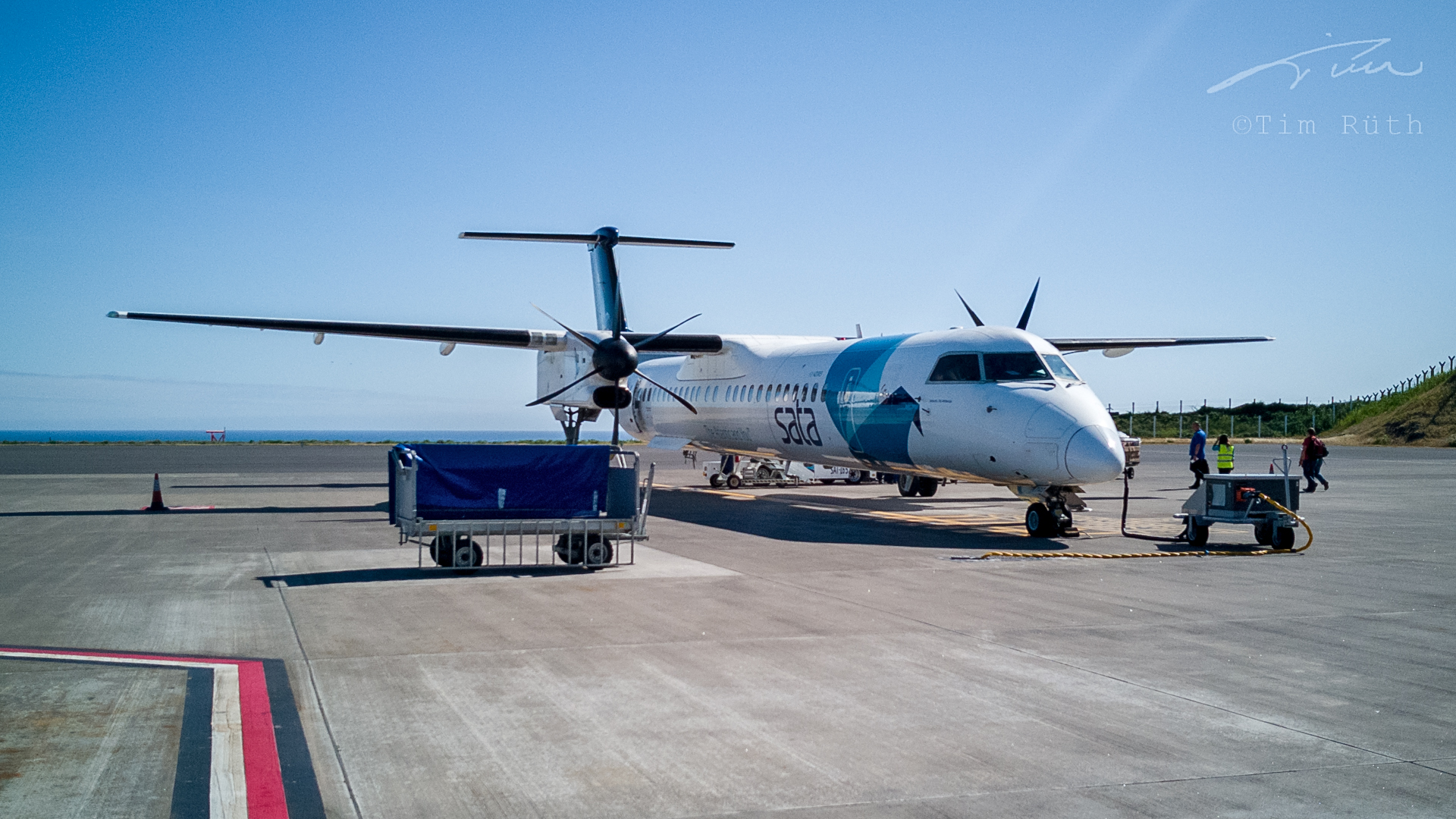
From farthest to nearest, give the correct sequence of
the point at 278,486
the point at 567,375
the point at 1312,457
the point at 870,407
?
the point at 567,375 < the point at 278,486 < the point at 1312,457 < the point at 870,407

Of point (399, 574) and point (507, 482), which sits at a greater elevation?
point (507, 482)

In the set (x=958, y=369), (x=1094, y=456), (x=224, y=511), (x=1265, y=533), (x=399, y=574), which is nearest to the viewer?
(x=399, y=574)

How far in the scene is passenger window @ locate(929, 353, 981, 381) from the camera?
648 inches

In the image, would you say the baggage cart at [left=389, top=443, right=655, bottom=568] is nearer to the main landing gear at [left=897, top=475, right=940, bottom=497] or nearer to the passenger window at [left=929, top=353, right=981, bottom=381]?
the passenger window at [left=929, top=353, right=981, bottom=381]

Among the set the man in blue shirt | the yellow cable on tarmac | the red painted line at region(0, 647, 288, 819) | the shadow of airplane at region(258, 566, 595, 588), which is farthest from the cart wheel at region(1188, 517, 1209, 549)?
the red painted line at region(0, 647, 288, 819)

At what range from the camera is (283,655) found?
7684 mm

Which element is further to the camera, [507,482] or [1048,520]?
[1048,520]

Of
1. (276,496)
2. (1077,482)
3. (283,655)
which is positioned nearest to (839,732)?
(283,655)

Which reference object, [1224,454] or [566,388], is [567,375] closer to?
[566,388]

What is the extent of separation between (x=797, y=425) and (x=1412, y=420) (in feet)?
183

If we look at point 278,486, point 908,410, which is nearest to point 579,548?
point 908,410

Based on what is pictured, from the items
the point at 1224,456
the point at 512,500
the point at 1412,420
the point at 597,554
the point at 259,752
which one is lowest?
the point at 259,752

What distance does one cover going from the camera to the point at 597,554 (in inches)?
496

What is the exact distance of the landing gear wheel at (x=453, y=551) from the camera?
12.1m
